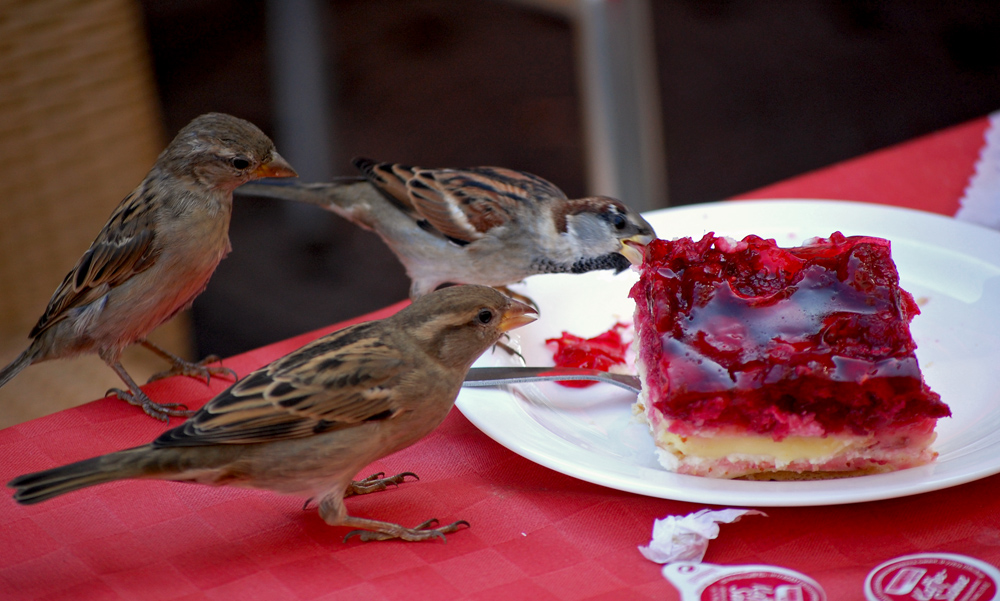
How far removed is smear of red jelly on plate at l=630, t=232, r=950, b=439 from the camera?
1854mm

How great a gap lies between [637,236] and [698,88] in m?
5.04

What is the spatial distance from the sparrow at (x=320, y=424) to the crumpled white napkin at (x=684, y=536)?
→ 0.40 m

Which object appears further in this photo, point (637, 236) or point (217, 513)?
point (637, 236)

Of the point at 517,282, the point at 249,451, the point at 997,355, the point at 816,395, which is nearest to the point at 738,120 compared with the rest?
the point at 517,282

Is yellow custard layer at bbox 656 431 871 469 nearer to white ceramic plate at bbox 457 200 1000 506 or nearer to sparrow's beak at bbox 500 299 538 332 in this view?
white ceramic plate at bbox 457 200 1000 506

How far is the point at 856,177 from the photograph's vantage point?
131 inches

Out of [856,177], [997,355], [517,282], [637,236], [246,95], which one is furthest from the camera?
[246,95]

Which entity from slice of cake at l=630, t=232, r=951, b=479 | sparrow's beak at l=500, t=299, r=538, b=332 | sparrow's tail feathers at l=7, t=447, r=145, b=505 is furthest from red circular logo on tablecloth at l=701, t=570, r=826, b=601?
sparrow's tail feathers at l=7, t=447, r=145, b=505

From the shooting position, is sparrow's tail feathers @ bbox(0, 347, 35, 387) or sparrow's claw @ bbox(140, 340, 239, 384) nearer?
sparrow's tail feathers @ bbox(0, 347, 35, 387)

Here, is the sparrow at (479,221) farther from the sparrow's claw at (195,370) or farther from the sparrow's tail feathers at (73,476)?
the sparrow's tail feathers at (73,476)

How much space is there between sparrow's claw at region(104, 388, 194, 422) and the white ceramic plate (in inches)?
30.2

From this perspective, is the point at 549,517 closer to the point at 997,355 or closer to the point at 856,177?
the point at 997,355

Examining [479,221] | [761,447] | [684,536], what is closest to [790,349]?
[761,447]

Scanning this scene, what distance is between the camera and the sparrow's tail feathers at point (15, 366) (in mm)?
2244
